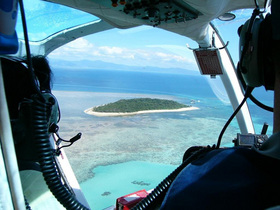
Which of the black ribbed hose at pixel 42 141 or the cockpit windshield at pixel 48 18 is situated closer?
the black ribbed hose at pixel 42 141

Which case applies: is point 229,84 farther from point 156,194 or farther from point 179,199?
point 179,199

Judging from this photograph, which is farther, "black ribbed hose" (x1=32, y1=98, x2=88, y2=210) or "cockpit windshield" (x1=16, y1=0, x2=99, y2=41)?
"cockpit windshield" (x1=16, y1=0, x2=99, y2=41)

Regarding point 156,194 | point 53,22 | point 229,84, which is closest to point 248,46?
point 156,194

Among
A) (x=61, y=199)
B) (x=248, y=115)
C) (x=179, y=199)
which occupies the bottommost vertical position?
(x=248, y=115)

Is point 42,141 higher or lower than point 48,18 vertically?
lower

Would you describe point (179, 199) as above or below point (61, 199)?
above

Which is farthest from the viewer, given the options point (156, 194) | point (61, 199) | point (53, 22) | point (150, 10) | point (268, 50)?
point (53, 22)

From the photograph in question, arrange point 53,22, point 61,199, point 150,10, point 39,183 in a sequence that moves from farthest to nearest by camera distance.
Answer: point 53,22 < point 150,10 < point 39,183 < point 61,199

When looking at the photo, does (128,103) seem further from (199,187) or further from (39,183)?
(199,187)

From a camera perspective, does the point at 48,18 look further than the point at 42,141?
Yes

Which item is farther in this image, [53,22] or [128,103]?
[128,103]
